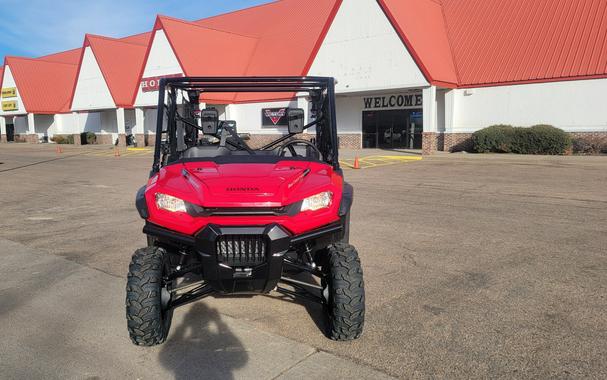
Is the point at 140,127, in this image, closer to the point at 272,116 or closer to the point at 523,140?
the point at 272,116

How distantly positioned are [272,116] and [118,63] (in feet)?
53.9

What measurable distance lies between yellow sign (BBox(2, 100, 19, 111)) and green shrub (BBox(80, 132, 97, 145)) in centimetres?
1061

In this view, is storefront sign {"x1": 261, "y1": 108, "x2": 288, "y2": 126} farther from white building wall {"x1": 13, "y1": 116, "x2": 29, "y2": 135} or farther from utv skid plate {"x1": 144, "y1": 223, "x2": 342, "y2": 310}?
white building wall {"x1": 13, "y1": 116, "x2": 29, "y2": 135}

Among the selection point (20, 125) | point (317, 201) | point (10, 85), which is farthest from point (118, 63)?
point (317, 201)

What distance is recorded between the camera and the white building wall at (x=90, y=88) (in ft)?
125

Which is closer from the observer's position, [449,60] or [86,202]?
[86,202]

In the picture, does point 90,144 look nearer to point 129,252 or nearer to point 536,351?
point 129,252

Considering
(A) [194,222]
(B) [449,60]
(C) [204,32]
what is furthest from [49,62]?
(A) [194,222]

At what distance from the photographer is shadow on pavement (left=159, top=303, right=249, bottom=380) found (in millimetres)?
3410

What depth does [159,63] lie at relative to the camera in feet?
109

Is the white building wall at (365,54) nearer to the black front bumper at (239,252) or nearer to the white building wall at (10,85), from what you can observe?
the black front bumper at (239,252)

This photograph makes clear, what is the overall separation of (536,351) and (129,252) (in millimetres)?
5132

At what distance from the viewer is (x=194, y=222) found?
3633mm

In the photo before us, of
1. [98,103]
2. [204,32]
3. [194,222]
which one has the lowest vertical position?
[194,222]
